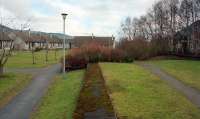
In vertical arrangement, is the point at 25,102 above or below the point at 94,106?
below

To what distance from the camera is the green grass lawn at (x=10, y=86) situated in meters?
21.3

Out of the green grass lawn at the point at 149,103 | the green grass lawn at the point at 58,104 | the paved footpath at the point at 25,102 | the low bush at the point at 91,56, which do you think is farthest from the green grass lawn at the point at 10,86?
the low bush at the point at 91,56

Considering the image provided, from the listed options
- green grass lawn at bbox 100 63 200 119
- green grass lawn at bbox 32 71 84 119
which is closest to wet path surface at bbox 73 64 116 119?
green grass lawn at bbox 100 63 200 119

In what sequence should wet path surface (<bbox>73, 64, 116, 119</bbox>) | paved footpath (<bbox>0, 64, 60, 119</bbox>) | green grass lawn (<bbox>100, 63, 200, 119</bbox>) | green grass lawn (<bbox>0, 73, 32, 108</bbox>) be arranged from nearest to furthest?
1. wet path surface (<bbox>73, 64, 116, 119</bbox>)
2. green grass lawn (<bbox>100, 63, 200, 119</bbox>)
3. paved footpath (<bbox>0, 64, 60, 119</bbox>)
4. green grass lawn (<bbox>0, 73, 32, 108</bbox>)

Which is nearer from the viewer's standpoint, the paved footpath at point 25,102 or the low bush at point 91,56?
the paved footpath at point 25,102

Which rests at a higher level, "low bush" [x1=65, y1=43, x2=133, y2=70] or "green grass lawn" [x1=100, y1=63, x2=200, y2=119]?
"low bush" [x1=65, y1=43, x2=133, y2=70]

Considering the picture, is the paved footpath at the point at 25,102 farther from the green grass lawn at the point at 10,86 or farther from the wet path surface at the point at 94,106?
the wet path surface at the point at 94,106

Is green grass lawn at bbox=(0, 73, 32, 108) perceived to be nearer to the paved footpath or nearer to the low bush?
the paved footpath

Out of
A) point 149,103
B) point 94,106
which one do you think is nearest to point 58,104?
point 149,103

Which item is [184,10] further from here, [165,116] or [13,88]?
[165,116]

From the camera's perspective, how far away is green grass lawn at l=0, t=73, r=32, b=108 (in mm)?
21281

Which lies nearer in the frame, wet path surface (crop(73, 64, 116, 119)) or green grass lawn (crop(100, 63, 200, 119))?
wet path surface (crop(73, 64, 116, 119))

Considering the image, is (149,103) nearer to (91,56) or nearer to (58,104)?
(58,104)

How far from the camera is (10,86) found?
2584cm
